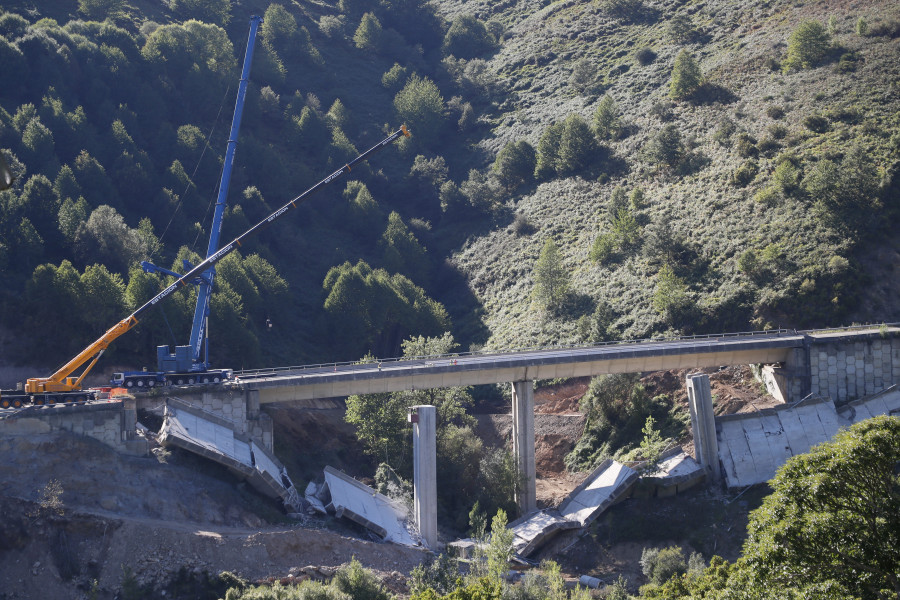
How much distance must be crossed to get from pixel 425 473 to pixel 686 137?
59602 mm

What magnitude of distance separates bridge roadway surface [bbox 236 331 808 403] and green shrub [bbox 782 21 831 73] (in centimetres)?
4428

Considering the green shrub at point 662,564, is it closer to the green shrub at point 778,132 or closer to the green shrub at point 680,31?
the green shrub at point 778,132

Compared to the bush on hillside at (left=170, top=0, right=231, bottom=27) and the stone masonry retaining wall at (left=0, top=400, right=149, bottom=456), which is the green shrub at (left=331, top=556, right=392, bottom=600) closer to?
the stone masonry retaining wall at (left=0, top=400, right=149, bottom=456)

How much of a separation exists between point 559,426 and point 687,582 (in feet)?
A: 117

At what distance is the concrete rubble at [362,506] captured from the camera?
49.2 meters

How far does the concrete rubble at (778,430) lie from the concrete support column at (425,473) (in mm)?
19484

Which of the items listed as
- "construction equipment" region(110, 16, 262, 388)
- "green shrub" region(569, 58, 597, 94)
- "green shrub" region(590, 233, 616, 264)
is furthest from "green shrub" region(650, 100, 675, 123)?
"construction equipment" region(110, 16, 262, 388)

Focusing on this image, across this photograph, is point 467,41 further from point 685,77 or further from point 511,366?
point 511,366

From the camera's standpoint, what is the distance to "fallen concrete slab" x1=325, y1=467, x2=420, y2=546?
1933 inches

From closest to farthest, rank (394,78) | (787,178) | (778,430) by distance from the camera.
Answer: (778,430) < (787,178) < (394,78)

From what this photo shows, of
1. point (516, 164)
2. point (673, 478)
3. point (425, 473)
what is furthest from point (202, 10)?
point (673, 478)

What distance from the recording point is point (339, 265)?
96.6m

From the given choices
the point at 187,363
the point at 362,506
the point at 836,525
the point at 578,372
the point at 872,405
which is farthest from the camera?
the point at 578,372

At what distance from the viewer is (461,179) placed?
115 metres
